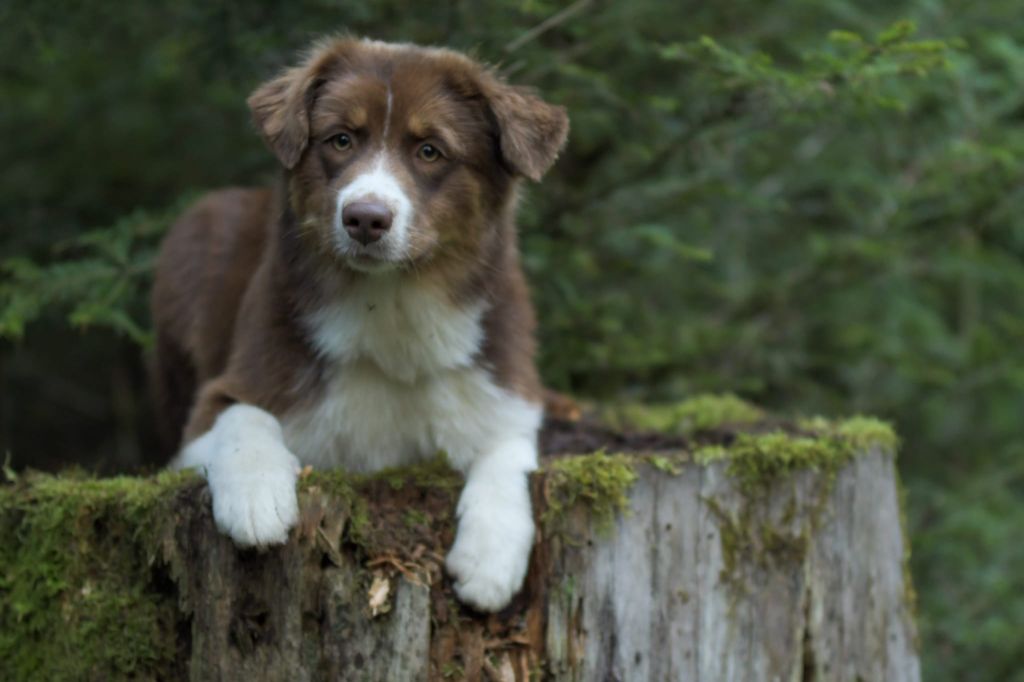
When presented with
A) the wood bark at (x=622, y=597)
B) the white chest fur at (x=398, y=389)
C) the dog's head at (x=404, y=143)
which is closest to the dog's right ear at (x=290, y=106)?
the dog's head at (x=404, y=143)

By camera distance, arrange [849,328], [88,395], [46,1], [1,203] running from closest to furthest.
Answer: [46,1], [1,203], [849,328], [88,395]

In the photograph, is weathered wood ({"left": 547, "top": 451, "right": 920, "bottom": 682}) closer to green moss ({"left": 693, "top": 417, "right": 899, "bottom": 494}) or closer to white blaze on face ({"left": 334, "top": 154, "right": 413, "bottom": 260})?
green moss ({"left": 693, "top": 417, "right": 899, "bottom": 494})

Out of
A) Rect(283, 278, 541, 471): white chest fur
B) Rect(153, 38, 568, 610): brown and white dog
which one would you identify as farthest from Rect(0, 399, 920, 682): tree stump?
Rect(283, 278, 541, 471): white chest fur

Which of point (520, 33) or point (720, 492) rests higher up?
point (520, 33)

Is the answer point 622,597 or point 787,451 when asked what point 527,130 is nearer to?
point 787,451

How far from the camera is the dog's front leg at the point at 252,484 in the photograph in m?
3.91

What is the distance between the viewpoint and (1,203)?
7.51 meters

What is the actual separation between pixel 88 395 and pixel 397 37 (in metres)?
5.51

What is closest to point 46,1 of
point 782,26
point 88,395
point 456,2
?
point 456,2

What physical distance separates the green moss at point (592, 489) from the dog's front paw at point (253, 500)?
930mm

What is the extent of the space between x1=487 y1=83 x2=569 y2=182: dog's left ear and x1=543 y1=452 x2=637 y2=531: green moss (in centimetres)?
111

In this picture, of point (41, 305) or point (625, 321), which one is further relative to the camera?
point (625, 321)

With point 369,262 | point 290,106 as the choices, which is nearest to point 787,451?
point 369,262

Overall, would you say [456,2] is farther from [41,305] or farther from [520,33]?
[41,305]
